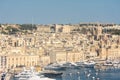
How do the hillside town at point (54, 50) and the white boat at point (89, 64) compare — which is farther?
the white boat at point (89, 64)

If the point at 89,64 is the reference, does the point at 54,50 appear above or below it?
above

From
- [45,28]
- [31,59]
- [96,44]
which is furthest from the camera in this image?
[45,28]

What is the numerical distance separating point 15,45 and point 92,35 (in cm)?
2406

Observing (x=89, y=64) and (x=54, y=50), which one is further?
(x=54, y=50)

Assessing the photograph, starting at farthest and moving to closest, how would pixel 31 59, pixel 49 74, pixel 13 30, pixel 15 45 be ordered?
pixel 13 30
pixel 15 45
pixel 31 59
pixel 49 74

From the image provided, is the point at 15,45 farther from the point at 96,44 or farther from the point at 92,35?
the point at 92,35

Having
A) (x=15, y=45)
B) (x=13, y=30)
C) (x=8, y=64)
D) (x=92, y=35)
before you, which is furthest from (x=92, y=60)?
(x=13, y=30)

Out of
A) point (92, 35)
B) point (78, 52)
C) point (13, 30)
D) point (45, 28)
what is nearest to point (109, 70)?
point (78, 52)

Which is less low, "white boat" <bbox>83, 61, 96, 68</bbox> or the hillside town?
the hillside town

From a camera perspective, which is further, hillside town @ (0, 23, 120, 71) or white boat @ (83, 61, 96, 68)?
white boat @ (83, 61, 96, 68)

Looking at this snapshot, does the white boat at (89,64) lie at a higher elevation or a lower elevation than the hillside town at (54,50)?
lower

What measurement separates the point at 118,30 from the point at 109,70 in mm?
49321

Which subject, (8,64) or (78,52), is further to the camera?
(78,52)

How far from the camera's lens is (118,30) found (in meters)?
109
